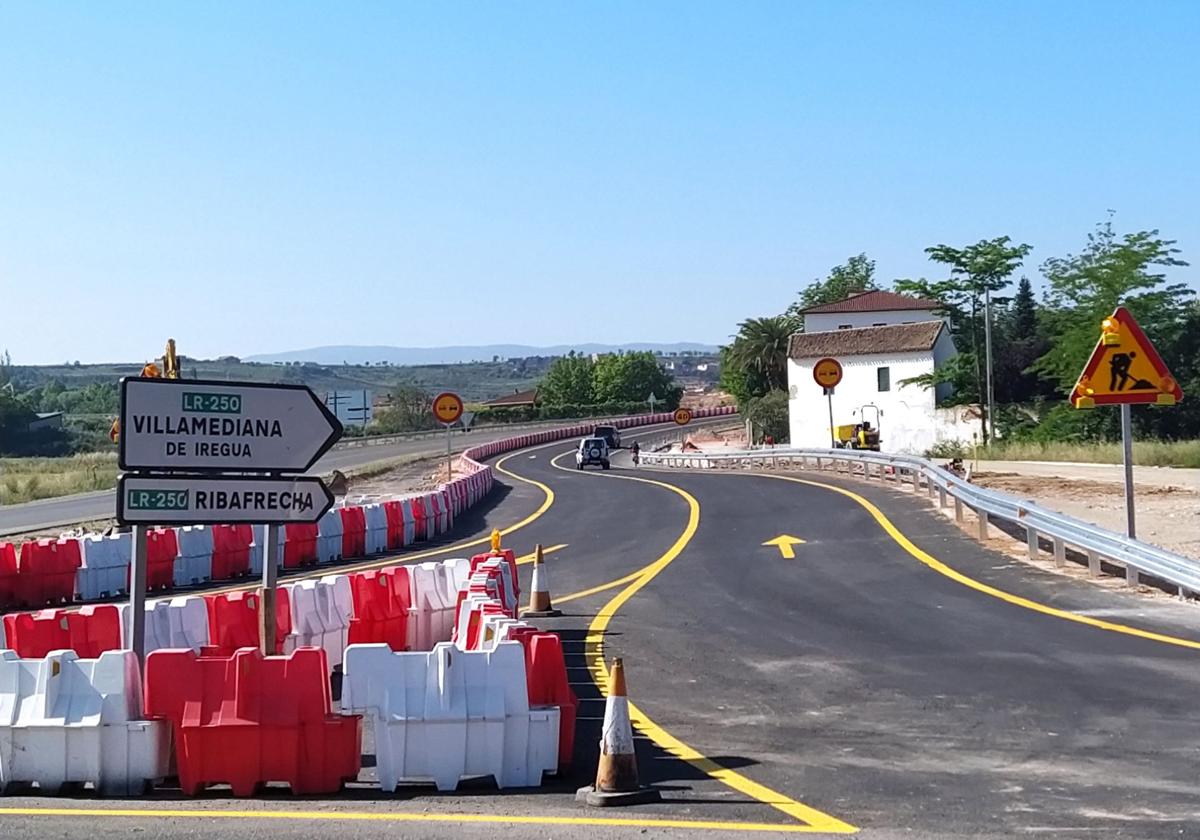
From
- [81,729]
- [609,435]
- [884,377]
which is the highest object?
[884,377]

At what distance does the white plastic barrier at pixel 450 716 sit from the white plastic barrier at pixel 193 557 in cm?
1498

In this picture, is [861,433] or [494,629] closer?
Answer: [494,629]

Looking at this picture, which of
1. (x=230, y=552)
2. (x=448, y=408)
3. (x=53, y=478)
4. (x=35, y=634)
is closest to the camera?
(x=35, y=634)

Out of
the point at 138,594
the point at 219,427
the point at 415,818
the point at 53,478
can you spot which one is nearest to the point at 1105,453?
the point at 219,427

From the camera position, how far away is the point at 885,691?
1183 centimetres

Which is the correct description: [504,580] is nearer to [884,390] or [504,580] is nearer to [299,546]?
[299,546]

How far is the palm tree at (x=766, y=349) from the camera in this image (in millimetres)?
107125

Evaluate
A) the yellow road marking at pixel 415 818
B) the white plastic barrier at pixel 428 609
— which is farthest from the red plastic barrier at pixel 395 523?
the yellow road marking at pixel 415 818

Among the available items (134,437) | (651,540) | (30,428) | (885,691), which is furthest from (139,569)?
(30,428)

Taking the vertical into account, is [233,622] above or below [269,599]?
below

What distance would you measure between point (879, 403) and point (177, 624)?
64.7 m

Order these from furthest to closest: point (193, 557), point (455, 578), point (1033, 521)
Result: 1. point (193, 557)
2. point (1033, 521)
3. point (455, 578)

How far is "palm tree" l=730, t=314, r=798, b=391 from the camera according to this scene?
107 meters

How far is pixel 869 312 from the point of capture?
319 ft
